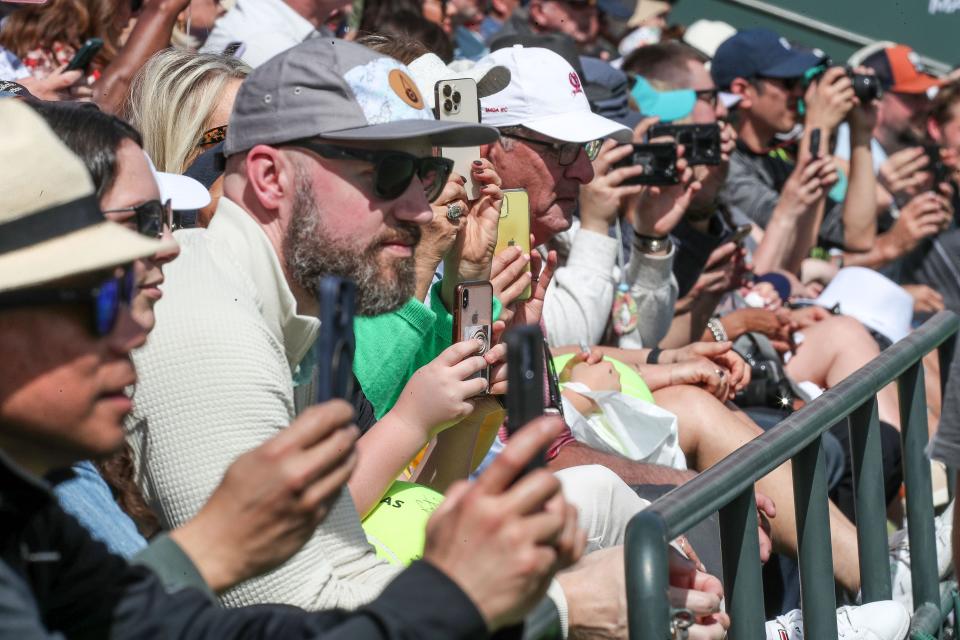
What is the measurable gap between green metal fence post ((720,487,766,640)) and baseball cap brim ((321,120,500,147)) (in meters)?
0.96

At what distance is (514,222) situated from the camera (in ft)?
12.3

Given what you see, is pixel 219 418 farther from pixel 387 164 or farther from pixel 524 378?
pixel 524 378

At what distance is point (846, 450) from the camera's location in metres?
4.82

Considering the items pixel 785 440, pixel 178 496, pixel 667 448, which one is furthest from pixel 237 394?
pixel 667 448

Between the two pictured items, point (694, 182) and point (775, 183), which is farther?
point (775, 183)

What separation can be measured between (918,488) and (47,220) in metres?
3.13

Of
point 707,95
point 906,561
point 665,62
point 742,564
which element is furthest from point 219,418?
→ point 665,62

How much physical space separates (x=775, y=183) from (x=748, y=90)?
56 centimetres

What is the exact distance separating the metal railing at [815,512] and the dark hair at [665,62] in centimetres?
270

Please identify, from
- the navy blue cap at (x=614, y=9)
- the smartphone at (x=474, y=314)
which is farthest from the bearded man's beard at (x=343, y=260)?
the navy blue cap at (x=614, y=9)

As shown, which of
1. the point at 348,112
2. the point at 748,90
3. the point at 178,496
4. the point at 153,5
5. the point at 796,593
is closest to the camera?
the point at 178,496

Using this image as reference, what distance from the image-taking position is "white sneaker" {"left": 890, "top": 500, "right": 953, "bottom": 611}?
4.09 metres

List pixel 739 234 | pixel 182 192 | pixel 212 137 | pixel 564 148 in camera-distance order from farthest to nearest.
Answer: pixel 739 234
pixel 564 148
pixel 212 137
pixel 182 192

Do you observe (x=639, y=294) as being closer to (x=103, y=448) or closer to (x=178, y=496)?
(x=178, y=496)
